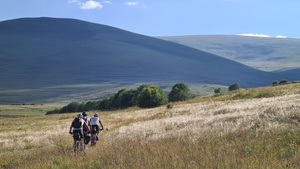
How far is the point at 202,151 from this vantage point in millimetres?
10047

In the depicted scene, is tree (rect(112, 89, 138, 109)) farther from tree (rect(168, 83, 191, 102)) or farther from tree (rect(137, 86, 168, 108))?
tree (rect(137, 86, 168, 108))

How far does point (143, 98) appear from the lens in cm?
6850

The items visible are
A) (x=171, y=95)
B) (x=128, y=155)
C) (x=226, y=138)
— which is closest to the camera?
(x=128, y=155)

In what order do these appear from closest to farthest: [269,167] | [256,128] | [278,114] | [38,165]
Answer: [269,167] → [38,165] → [256,128] → [278,114]

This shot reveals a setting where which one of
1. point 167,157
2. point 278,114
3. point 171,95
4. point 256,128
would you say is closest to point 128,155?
point 167,157

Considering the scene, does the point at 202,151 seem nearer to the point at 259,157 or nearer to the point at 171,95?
the point at 259,157

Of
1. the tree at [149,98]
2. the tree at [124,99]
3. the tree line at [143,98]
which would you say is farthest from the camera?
the tree at [124,99]

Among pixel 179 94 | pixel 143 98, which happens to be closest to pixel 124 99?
pixel 179 94

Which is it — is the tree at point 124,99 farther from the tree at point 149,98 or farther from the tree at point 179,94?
the tree at point 149,98

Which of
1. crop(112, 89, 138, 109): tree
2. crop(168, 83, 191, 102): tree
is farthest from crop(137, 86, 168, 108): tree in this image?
crop(112, 89, 138, 109): tree

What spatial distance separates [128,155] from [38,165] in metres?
2.92

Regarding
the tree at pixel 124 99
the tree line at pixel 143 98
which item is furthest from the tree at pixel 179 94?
the tree at pixel 124 99

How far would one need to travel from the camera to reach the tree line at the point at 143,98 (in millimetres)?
68250

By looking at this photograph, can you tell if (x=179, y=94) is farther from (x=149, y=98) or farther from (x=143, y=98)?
(x=143, y=98)
